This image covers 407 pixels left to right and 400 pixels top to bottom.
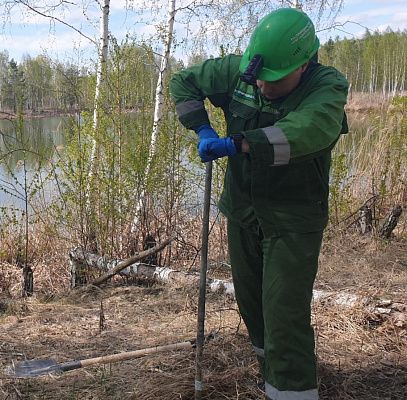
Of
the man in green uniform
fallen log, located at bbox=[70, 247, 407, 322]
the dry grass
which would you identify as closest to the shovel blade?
the dry grass

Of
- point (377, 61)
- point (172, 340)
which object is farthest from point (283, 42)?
point (377, 61)

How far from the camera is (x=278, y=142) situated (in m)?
1.88

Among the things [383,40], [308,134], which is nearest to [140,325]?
[308,134]

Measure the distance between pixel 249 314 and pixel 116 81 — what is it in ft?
14.4

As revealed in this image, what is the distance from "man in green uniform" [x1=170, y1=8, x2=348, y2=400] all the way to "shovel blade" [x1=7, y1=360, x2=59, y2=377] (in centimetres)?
145

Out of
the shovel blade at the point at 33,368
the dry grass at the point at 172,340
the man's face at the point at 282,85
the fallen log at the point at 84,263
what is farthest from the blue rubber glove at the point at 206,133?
the fallen log at the point at 84,263

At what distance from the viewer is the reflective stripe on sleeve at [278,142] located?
1885mm

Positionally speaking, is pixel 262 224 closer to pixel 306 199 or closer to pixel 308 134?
pixel 306 199

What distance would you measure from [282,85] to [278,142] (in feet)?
1.33

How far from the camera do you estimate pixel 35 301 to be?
5191 millimetres

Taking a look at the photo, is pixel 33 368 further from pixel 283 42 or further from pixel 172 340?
pixel 283 42

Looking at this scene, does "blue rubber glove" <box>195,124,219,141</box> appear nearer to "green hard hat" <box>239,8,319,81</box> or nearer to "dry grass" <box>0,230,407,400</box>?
"green hard hat" <box>239,8,319,81</box>

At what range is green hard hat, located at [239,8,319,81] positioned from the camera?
208cm

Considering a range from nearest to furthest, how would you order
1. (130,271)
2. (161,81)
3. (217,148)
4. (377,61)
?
(217,148) < (130,271) < (161,81) < (377,61)
